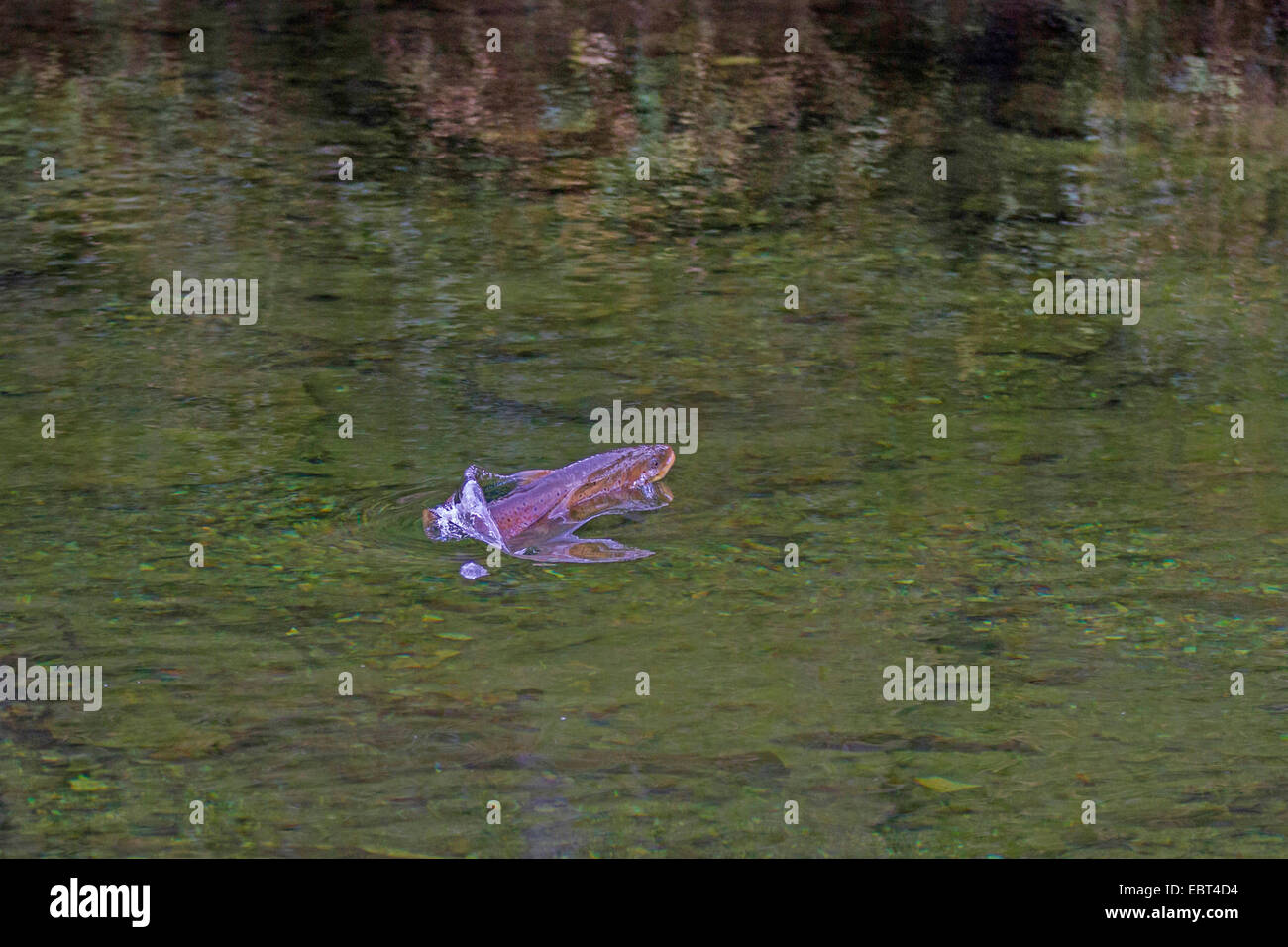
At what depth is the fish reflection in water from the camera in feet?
14.9

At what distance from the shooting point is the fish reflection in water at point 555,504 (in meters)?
4.55

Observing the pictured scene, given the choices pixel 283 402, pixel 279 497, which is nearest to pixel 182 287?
pixel 283 402

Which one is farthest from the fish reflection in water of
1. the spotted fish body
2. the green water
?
the green water

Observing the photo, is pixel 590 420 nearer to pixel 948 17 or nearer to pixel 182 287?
pixel 182 287

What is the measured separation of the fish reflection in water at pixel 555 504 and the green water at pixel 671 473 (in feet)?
0.38

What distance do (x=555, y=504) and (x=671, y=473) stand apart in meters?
0.47

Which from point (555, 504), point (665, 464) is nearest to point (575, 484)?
point (555, 504)

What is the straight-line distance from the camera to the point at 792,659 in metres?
3.99

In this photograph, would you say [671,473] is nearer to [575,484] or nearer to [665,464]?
[665,464]

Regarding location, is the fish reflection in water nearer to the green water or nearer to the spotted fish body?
the spotted fish body

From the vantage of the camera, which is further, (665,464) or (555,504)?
(665,464)

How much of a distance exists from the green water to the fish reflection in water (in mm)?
115

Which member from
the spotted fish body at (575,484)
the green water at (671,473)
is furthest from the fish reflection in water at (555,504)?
the green water at (671,473)

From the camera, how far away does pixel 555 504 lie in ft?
15.5
